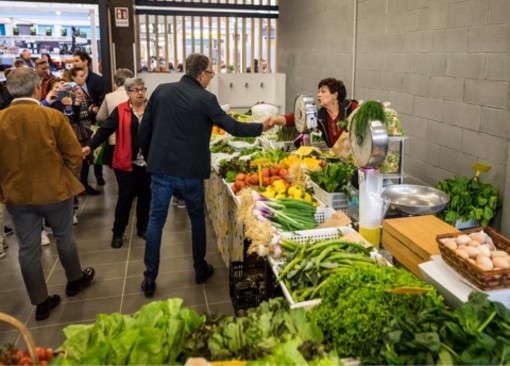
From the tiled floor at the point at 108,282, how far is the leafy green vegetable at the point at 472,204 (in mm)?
1771

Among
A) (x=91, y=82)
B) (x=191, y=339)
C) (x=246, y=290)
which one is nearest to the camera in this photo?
(x=191, y=339)

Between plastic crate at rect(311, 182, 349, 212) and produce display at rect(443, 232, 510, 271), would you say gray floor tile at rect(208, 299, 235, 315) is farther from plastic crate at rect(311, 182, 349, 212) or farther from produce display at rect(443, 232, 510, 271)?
produce display at rect(443, 232, 510, 271)

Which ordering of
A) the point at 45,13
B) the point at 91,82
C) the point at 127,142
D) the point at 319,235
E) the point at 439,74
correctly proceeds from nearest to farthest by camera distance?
the point at 319,235
the point at 439,74
the point at 127,142
the point at 91,82
the point at 45,13

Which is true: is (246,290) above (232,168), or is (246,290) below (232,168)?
below

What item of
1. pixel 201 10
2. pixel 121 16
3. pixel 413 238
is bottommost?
pixel 413 238

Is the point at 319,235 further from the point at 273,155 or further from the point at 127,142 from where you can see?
the point at 127,142

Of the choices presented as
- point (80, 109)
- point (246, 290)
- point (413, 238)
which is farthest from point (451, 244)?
point (80, 109)

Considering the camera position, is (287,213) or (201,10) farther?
(201,10)

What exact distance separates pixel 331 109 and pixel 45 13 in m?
5.68

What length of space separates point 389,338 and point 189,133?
8.22 feet

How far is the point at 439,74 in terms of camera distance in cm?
403

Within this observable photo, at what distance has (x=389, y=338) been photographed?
1558 mm

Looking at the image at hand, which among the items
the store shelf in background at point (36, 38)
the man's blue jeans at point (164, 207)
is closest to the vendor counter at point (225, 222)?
the man's blue jeans at point (164, 207)

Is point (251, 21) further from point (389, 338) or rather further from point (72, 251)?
point (389, 338)
